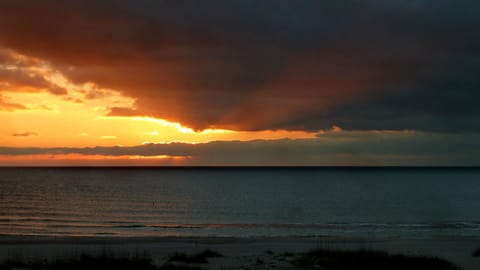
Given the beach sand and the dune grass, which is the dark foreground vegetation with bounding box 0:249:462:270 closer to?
the dune grass

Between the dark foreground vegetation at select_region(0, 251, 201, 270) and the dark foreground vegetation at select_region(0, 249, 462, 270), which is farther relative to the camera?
the dark foreground vegetation at select_region(0, 249, 462, 270)

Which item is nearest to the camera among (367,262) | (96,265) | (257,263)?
(96,265)

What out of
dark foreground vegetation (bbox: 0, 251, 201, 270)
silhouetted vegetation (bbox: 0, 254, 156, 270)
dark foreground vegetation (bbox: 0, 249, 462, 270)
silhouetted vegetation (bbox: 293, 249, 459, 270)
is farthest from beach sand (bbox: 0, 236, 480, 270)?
silhouetted vegetation (bbox: 0, 254, 156, 270)

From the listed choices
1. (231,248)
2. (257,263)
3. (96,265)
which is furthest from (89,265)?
(231,248)

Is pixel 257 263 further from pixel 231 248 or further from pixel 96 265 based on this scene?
pixel 231 248

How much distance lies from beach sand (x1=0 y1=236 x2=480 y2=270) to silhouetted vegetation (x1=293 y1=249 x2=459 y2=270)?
1.06m

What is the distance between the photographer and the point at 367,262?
19.8 m

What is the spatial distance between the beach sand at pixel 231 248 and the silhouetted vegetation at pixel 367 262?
3.47 feet

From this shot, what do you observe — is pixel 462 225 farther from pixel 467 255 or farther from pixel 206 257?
pixel 206 257

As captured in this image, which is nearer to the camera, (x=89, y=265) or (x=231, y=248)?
(x=89, y=265)

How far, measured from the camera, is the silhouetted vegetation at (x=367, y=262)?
18.9 metres

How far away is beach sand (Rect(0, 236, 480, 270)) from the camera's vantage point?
21.7 meters

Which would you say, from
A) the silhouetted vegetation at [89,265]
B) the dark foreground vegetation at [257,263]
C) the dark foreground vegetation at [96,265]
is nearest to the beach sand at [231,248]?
the dark foreground vegetation at [257,263]

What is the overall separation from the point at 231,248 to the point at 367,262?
40.2 feet
